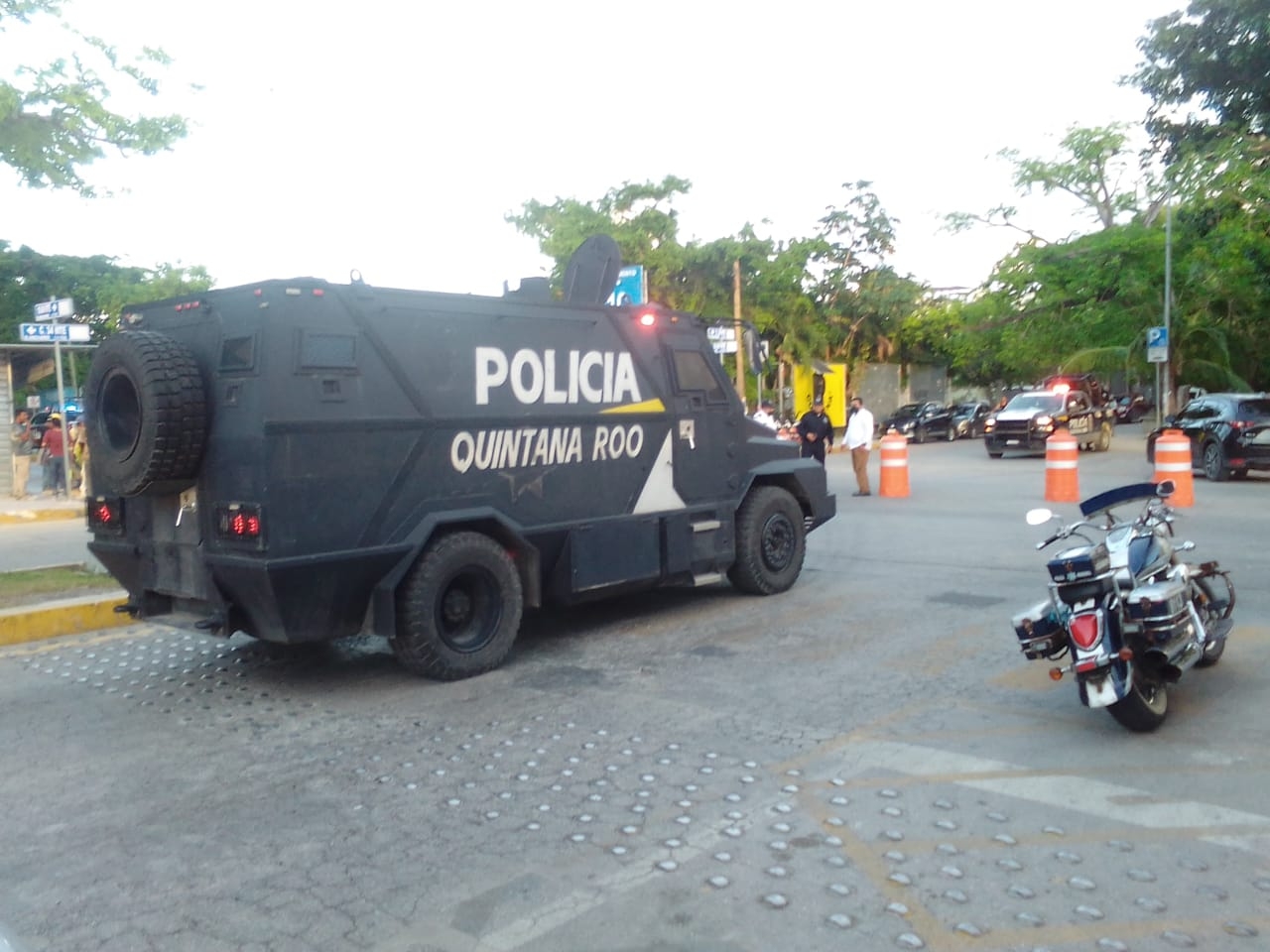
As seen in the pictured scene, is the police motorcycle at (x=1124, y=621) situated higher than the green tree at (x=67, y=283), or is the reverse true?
the green tree at (x=67, y=283)

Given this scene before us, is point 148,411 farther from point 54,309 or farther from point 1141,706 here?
point 54,309

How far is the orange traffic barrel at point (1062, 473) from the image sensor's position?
16.9 meters

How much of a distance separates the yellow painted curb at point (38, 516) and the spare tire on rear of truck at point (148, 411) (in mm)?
12746

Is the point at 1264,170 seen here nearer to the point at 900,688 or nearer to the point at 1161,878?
the point at 900,688

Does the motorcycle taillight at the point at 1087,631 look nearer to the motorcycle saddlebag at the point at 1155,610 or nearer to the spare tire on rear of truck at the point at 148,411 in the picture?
the motorcycle saddlebag at the point at 1155,610

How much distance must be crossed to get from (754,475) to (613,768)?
465cm

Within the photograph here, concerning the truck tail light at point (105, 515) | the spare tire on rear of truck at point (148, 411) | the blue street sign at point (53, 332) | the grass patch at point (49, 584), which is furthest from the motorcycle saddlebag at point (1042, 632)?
the blue street sign at point (53, 332)

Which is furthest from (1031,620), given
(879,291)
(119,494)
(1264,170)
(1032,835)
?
(879,291)

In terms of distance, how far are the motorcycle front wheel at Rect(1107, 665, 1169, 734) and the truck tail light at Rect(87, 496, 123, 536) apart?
5990mm

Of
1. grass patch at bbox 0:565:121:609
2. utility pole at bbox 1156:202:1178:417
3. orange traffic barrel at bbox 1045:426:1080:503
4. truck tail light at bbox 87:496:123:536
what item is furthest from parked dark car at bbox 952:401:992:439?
truck tail light at bbox 87:496:123:536

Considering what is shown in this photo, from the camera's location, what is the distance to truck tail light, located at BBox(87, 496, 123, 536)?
755cm

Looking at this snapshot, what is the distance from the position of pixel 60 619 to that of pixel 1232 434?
1769 cm

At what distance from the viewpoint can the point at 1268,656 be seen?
7.18 m

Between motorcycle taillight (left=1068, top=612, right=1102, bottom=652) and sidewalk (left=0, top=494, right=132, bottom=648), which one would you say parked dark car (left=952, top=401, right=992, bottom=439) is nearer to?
sidewalk (left=0, top=494, right=132, bottom=648)
